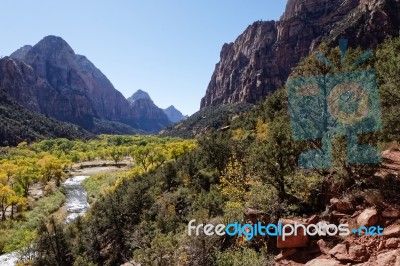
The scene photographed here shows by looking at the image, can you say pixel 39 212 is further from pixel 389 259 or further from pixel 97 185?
pixel 389 259

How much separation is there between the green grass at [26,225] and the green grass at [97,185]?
7139 mm

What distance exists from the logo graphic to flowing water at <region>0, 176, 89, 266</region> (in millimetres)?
43021

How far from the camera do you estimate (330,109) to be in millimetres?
23000

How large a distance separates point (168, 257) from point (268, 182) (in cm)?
838

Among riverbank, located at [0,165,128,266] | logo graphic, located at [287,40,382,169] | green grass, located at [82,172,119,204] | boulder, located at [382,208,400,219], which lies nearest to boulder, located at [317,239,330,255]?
boulder, located at [382,208,400,219]

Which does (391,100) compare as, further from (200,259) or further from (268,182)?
(200,259)

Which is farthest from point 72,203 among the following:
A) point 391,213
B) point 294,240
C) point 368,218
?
point 391,213

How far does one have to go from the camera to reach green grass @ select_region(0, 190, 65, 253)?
4959 cm

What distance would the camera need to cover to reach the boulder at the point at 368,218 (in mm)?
14898

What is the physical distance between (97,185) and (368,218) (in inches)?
3253

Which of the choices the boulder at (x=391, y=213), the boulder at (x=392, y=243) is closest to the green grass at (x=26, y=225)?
the boulder at (x=391, y=213)

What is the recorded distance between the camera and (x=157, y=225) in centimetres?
3456

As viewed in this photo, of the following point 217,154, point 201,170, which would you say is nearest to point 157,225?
point 201,170

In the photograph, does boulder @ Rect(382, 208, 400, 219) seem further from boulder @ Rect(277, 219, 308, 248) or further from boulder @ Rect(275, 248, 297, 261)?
boulder @ Rect(275, 248, 297, 261)
